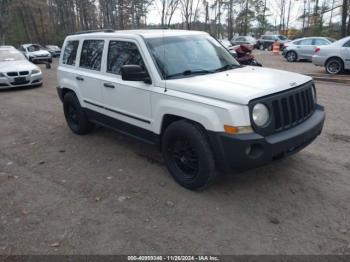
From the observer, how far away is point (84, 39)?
5543mm

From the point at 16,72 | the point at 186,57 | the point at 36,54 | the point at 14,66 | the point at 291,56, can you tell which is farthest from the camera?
the point at 36,54

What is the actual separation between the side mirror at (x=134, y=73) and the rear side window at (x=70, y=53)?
2.24 metres

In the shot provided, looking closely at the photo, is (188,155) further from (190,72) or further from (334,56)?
(334,56)

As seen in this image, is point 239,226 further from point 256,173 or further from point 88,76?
point 88,76

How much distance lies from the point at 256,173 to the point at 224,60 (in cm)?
169

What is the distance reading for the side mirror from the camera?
12.9ft

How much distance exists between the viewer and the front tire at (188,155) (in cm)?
362

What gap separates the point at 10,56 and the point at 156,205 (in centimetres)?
1148

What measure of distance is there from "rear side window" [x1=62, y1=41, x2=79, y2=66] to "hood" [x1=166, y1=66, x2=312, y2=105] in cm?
266

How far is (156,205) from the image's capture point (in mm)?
3754

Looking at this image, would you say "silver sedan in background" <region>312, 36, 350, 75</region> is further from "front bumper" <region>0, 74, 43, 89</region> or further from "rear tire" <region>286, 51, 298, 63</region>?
"front bumper" <region>0, 74, 43, 89</region>

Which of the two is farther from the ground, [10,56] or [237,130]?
[10,56]

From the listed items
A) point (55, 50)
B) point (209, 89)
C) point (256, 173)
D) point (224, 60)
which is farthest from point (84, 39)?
point (55, 50)

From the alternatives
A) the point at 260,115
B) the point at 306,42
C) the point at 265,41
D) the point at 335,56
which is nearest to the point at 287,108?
the point at 260,115
